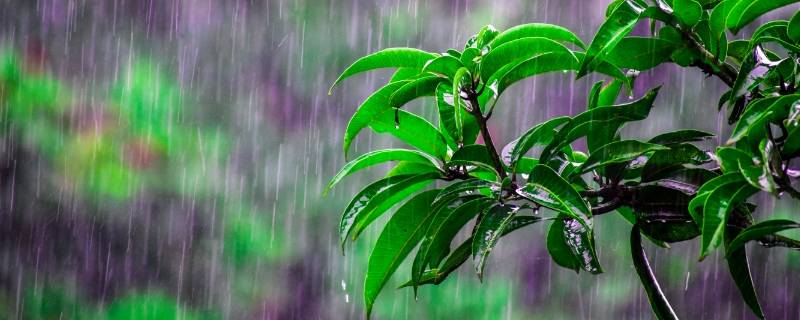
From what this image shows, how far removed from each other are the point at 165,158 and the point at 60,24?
0.65 metres

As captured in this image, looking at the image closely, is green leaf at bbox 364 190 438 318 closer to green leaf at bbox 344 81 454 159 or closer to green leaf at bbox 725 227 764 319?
green leaf at bbox 344 81 454 159

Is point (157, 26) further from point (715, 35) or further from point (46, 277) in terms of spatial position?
point (715, 35)

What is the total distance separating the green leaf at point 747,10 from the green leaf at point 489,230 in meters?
0.21

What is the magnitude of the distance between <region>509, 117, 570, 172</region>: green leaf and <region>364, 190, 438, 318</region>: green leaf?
7 centimetres

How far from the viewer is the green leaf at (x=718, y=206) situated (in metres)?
0.55

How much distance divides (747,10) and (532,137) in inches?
7.3

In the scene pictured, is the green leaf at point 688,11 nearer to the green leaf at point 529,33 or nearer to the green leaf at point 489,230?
the green leaf at point 529,33

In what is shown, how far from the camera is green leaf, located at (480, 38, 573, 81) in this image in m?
0.65

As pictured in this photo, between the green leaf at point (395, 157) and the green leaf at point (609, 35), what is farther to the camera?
the green leaf at point (395, 157)

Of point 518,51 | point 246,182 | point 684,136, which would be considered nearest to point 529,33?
point 518,51

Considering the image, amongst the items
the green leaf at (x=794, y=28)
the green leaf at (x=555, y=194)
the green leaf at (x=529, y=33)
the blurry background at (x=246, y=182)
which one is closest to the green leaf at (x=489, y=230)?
the green leaf at (x=555, y=194)

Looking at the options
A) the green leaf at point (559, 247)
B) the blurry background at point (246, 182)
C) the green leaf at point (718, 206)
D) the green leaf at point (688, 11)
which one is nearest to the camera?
the green leaf at point (718, 206)

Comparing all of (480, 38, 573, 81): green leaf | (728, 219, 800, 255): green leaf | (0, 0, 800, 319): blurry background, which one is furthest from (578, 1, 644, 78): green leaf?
(0, 0, 800, 319): blurry background

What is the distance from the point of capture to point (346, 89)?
2.93 metres
